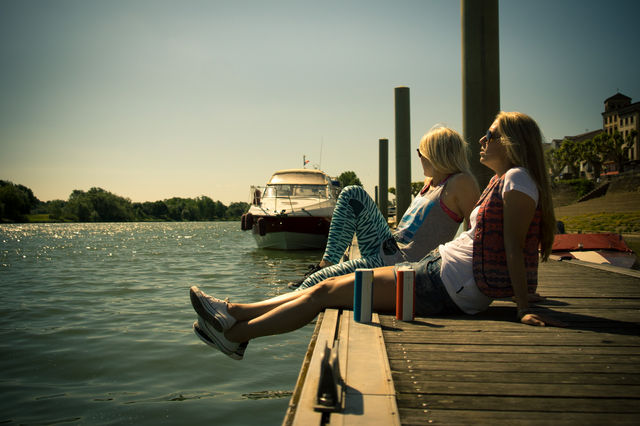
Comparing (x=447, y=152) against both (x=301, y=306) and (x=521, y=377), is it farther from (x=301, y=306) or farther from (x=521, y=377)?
(x=521, y=377)

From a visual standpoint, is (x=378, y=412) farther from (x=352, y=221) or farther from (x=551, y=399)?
(x=352, y=221)

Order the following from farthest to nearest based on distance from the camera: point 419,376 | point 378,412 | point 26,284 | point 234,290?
point 26,284 < point 234,290 < point 419,376 < point 378,412

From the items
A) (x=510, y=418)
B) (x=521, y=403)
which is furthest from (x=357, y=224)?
(x=510, y=418)

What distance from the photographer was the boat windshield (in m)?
21.4

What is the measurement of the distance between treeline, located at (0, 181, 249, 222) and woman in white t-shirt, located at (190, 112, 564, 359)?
242ft

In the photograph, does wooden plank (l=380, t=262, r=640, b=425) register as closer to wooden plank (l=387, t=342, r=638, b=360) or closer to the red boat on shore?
wooden plank (l=387, t=342, r=638, b=360)

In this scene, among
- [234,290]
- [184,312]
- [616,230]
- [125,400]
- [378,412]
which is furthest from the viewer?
[616,230]

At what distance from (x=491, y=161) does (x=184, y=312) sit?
6362 millimetres

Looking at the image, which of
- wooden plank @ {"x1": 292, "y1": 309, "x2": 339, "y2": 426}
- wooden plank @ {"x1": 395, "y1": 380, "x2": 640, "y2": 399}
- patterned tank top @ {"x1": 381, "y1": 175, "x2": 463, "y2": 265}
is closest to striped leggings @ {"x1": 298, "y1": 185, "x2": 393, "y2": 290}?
patterned tank top @ {"x1": 381, "y1": 175, "x2": 463, "y2": 265}

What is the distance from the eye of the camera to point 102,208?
106250 mm

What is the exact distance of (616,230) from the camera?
926 inches

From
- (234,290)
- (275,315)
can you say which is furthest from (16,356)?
(234,290)

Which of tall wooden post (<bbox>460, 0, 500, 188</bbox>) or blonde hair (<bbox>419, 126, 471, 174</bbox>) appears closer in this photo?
blonde hair (<bbox>419, 126, 471, 174</bbox>)

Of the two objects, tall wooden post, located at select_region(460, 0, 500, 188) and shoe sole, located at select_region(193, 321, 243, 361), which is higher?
tall wooden post, located at select_region(460, 0, 500, 188)
